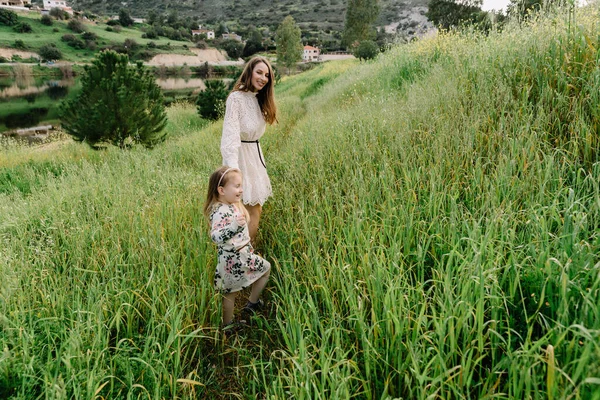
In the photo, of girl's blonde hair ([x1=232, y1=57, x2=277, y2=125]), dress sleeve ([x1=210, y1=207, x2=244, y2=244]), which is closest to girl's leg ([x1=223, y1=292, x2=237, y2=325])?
dress sleeve ([x1=210, y1=207, x2=244, y2=244])

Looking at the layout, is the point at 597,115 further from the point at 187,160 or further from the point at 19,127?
the point at 19,127

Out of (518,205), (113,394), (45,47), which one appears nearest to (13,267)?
(113,394)

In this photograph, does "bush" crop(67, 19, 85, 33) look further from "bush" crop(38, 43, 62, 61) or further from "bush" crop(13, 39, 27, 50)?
"bush" crop(38, 43, 62, 61)

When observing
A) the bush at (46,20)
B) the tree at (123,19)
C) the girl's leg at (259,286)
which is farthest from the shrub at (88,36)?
the girl's leg at (259,286)

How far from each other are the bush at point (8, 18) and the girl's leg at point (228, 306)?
10912 centimetres

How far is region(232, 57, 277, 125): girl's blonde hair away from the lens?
3.46 meters

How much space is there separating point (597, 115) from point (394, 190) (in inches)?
75.2

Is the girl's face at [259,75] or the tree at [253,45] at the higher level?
the tree at [253,45]

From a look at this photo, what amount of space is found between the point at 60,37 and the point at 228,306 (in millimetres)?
101231

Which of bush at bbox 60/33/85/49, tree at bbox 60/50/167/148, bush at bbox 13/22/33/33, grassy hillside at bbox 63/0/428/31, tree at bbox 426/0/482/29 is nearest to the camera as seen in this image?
tree at bbox 60/50/167/148

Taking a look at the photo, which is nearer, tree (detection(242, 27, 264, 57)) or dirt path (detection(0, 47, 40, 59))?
dirt path (detection(0, 47, 40, 59))

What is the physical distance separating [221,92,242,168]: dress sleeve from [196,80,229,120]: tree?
12294 mm

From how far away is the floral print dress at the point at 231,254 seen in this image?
2.65 m

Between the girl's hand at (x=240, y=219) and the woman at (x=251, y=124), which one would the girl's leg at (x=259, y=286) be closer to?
the girl's hand at (x=240, y=219)
